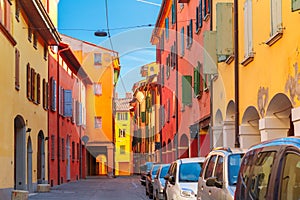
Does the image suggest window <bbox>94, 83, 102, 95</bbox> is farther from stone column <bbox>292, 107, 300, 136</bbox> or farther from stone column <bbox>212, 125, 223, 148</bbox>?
stone column <bbox>292, 107, 300, 136</bbox>

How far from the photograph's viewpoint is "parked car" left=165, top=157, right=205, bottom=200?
14.6 meters

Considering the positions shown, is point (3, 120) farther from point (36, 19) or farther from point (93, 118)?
point (93, 118)

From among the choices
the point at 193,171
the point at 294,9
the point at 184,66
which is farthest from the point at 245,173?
the point at 184,66

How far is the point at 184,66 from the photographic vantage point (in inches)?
1272

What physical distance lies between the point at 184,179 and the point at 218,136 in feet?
23.5

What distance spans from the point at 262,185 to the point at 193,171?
402 inches

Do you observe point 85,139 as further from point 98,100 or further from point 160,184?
point 160,184

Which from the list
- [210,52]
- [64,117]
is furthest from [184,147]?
[210,52]

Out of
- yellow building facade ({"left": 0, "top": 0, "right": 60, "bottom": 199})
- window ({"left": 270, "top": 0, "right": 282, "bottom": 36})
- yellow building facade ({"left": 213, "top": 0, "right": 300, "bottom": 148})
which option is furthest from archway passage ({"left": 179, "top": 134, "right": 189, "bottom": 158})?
window ({"left": 270, "top": 0, "right": 282, "bottom": 36})

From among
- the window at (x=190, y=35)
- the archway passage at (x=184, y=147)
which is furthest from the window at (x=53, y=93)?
the window at (x=190, y=35)

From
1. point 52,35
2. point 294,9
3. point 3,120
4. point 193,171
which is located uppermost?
point 52,35

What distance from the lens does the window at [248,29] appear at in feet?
54.5

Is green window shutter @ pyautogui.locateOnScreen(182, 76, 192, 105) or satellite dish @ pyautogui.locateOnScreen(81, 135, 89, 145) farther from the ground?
green window shutter @ pyautogui.locateOnScreen(182, 76, 192, 105)

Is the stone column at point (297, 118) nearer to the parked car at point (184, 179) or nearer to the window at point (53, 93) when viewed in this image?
the parked car at point (184, 179)
